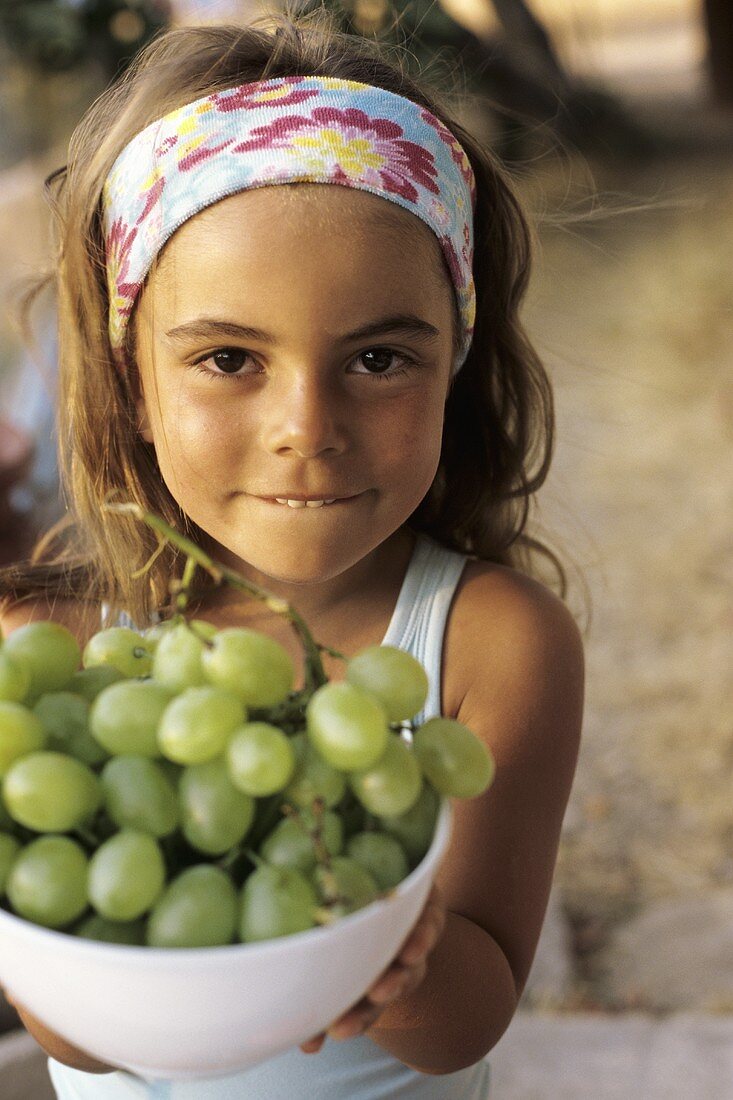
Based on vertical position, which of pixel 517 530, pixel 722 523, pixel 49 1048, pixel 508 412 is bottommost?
pixel 722 523

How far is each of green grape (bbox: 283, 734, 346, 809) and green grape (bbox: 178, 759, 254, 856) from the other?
29 mm

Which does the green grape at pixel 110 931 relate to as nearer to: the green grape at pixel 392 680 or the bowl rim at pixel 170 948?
the bowl rim at pixel 170 948

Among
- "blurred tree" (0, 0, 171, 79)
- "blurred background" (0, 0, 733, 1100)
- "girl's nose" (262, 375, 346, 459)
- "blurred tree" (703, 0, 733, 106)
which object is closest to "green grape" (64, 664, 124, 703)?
"girl's nose" (262, 375, 346, 459)

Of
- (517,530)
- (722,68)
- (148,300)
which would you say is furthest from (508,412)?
(722,68)

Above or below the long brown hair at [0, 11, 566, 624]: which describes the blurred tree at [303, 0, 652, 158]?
below

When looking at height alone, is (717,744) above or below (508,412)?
below

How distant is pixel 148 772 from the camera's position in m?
0.71

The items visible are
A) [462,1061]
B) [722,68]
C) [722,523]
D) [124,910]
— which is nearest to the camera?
[124,910]

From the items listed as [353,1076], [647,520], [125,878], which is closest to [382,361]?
[125,878]

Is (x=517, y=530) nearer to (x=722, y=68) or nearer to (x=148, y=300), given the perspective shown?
(x=148, y=300)

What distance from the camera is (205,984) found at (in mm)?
644

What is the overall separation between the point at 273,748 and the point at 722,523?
12.9 ft

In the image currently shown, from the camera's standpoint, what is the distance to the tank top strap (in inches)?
54.4

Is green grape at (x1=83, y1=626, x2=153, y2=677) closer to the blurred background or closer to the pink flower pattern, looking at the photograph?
the pink flower pattern
